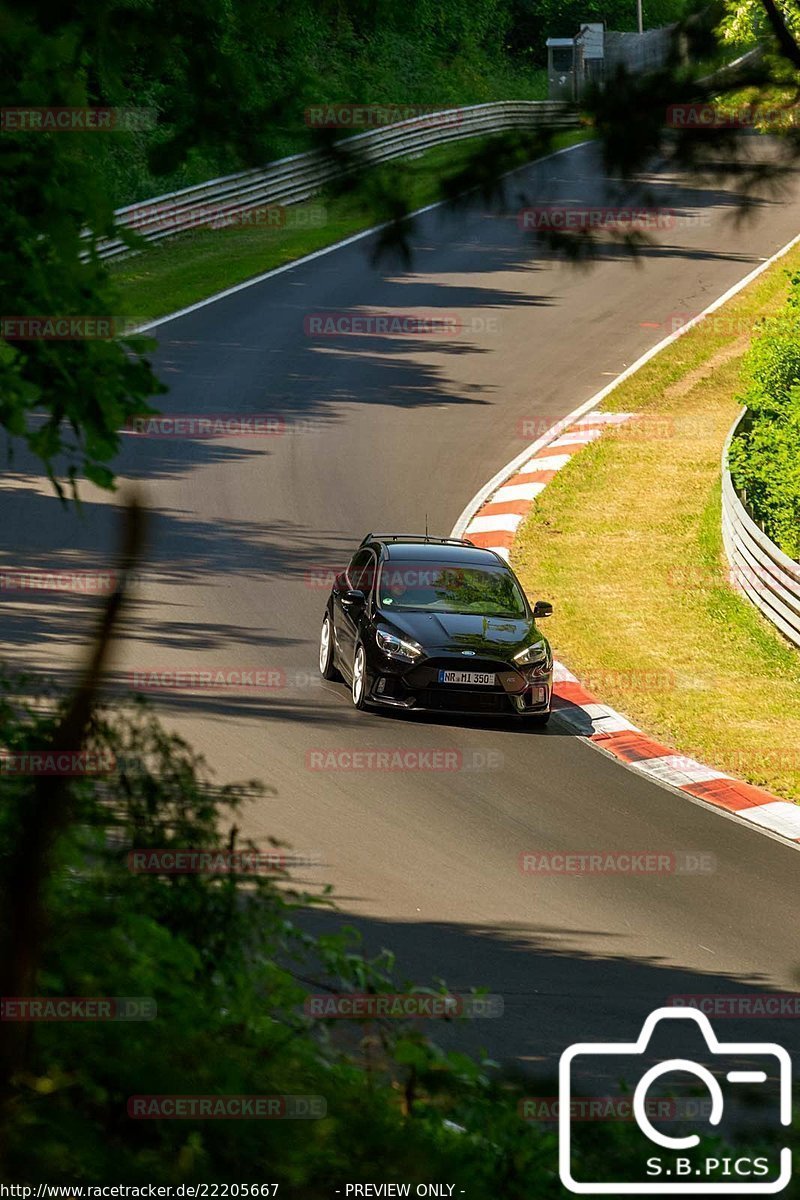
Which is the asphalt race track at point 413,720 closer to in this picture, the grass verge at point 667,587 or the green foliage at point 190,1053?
the green foliage at point 190,1053

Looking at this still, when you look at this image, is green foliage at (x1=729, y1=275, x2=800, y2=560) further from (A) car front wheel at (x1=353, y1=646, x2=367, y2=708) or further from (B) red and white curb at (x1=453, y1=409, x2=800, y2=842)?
(A) car front wheel at (x1=353, y1=646, x2=367, y2=708)

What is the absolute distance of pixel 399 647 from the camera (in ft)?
50.2

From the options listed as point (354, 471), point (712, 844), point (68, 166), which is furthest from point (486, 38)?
point (68, 166)

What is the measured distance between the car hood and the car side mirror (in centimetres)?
31

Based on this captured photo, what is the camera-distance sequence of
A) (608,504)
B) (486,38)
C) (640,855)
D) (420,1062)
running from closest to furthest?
(420,1062)
(640,855)
(608,504)
(486,38)

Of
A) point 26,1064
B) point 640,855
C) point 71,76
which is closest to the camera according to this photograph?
point 26,1064

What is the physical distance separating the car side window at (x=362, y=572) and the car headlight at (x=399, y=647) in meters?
1.05

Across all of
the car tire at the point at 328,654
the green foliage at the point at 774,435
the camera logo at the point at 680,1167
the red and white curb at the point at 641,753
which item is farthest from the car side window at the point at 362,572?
the camera logo at the point at 680,1167

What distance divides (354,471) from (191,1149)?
861 inches

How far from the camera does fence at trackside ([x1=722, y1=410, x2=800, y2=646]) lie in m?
18.7

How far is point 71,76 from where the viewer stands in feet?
17.7

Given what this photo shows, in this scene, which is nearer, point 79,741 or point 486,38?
point 79,741

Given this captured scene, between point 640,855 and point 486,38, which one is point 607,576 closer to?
point 640,855
